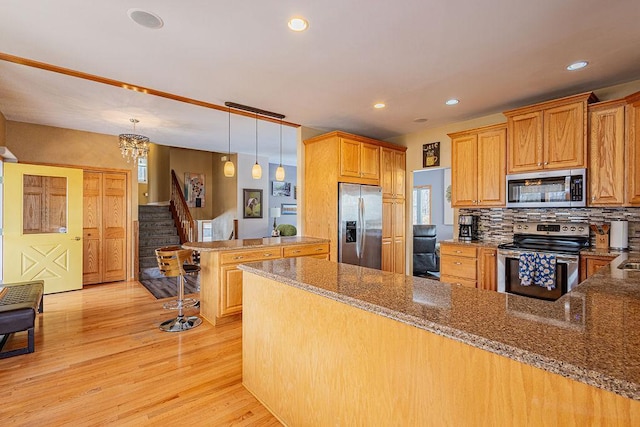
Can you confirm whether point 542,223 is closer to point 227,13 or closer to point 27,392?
point 227,13

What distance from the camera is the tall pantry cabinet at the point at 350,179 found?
172 inches

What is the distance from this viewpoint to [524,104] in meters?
3.81

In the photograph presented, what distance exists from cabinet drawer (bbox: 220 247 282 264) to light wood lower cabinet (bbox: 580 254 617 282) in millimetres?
3086

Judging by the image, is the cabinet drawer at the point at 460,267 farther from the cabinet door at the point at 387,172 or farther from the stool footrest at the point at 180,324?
the stool footrest at the point at 180,324

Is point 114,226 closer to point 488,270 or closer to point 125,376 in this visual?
point 125,376

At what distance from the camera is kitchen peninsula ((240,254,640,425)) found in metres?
0.78

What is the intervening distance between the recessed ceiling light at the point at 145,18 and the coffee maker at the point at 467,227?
13.1 ft

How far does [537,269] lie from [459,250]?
89 cm

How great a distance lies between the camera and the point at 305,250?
13.4 feet

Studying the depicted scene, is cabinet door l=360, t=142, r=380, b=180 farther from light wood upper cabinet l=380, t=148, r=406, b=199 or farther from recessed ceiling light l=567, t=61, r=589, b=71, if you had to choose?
recessed ceiling light l=567, t=61, r=589, b=71

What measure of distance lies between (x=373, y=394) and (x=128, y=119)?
16.2ft

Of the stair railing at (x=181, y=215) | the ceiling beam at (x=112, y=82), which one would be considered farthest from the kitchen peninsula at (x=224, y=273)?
the stair railing at (x=181, y=215)

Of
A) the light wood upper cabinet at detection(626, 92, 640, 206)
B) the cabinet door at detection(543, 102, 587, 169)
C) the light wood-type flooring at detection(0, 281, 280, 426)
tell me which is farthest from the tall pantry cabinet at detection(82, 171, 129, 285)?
the light wood upper cabinet at detection(626, 92, 640, 206)

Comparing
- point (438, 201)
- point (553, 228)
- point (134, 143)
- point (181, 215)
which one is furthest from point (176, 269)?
point (438, 201)
